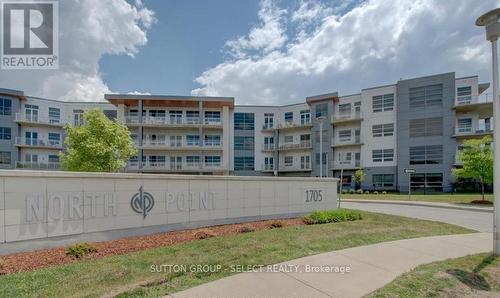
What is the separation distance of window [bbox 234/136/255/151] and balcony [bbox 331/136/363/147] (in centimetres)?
1387

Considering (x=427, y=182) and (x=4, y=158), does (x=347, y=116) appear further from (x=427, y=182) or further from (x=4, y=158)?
(x=4, y=158)

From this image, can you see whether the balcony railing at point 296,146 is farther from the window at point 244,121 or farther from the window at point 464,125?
the window at point 464,125

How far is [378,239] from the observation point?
7754 millimetres

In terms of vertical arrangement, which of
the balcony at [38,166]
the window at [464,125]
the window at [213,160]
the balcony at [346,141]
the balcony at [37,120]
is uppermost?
the balcony at [37,120]

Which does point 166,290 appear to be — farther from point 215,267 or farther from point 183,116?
point 183,116

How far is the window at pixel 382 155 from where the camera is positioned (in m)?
38.1

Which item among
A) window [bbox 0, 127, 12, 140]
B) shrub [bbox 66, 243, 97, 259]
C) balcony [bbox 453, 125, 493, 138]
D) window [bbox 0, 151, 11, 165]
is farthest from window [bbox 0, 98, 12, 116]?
balcony [bbox 453, 125, 493, 138]

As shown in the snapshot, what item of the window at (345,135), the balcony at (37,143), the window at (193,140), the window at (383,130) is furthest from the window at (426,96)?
the balcony at (37,143)

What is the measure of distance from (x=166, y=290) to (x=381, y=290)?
3.48m

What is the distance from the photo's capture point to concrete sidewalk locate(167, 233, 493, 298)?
4133mm

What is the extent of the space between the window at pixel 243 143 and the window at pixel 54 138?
27824 mm

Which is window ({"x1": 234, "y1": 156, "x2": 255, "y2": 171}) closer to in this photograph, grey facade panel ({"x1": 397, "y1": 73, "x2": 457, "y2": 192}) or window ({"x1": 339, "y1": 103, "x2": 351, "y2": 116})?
window ({"x1": 339, "y1": 103, "x2": 351, "y2": 116})

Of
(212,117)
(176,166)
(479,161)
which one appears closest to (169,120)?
(212,117)

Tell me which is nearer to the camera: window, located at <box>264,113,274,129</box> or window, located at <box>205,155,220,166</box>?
window, located at <box>205,155,220,166</box>
